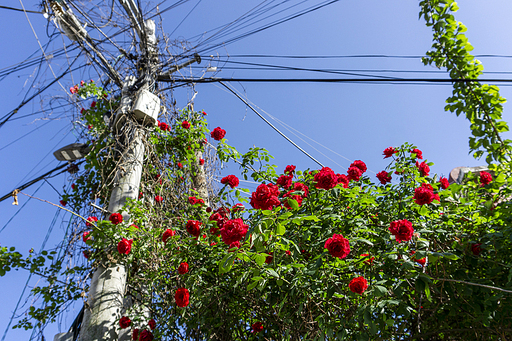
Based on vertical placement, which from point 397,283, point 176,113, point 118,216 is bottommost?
point 397,283

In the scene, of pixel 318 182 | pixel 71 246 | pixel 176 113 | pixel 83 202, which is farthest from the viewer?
pixel 176 113

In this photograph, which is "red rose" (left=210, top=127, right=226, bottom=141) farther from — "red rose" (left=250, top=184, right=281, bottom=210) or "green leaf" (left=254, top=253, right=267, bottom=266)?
"green leaf" (left=254, top=253, right=267, bottom=266)

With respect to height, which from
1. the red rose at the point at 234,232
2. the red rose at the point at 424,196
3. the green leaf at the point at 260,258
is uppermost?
the red rose at the point at 424,196

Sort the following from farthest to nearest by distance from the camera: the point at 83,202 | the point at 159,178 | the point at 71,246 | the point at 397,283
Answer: the point at 83,202, the point at 159,178, the point at 71,246, the point at 397,283

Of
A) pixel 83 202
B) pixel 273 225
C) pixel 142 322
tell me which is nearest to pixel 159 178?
pixel 83 202

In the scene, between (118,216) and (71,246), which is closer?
(118,216)

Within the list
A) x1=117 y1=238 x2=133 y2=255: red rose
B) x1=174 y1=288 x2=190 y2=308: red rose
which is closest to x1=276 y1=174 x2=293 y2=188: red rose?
x1=174 y1=288 x2=190 y2=308: red rose

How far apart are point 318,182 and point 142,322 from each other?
77.1 inches

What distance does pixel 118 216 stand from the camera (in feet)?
8.46

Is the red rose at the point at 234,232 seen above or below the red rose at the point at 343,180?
below

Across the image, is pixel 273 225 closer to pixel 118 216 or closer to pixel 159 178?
pixel 118 216

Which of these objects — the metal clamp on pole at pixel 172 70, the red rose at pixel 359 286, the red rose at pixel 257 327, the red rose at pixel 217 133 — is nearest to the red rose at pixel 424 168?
the red rose at pixel 359 286

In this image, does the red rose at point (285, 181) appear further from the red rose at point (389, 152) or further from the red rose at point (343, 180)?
the red rose at point (389, 152)

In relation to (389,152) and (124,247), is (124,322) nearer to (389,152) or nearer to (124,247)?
(124,247)
